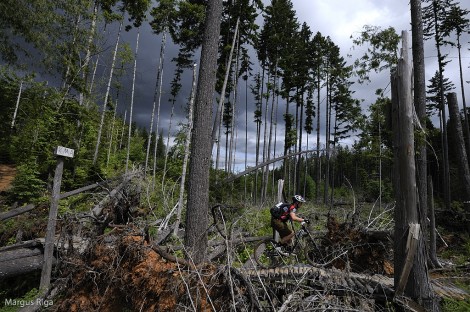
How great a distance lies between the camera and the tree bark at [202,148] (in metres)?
4.61

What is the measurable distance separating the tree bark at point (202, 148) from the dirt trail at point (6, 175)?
1567cm

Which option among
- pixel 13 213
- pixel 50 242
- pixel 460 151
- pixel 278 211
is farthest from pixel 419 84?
pixel 13 213

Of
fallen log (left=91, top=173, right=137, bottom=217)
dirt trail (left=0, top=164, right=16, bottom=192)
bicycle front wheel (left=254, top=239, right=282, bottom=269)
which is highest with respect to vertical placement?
dirt trail (left=0, top=164, right=16, bottom=192)

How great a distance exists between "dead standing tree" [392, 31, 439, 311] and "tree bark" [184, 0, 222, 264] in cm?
289

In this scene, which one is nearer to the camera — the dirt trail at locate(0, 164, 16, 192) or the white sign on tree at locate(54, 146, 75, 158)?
the white sign on tree at locate(54, 146, 75, 158)

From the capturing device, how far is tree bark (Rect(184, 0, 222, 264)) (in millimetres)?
4613

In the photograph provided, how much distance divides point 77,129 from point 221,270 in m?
13.3

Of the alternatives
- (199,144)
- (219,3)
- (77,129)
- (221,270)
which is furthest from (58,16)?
(221,270)

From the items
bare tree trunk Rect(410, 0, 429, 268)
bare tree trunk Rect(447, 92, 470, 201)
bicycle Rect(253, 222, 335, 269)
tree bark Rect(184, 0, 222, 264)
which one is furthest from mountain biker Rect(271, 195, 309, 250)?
bare tree trunk Rect(447, 92, 470, 201)

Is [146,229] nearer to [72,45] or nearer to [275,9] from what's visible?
[72,45]

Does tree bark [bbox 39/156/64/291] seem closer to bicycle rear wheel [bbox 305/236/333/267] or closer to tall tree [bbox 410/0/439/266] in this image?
bicycle rear wheel [bbox 305/236/333/267]

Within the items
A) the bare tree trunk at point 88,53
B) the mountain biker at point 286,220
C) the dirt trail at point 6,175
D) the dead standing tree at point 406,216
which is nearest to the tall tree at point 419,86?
the mountain biker at point 286,220

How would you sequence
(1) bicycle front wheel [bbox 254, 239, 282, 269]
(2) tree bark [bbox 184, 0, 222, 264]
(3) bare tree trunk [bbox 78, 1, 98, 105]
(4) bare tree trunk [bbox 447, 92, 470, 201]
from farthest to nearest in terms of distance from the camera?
(3) bare tree trunk [bbox 78, 1, 98, 105], (4) bare tree trunk [bbox 447, 92, 470, 201], (1) bicycle front wheel [bbox 254, 239, 282, 269], (2) tree bark [bbox 184, 0, 222, 264]

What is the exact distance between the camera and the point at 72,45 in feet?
38.9
